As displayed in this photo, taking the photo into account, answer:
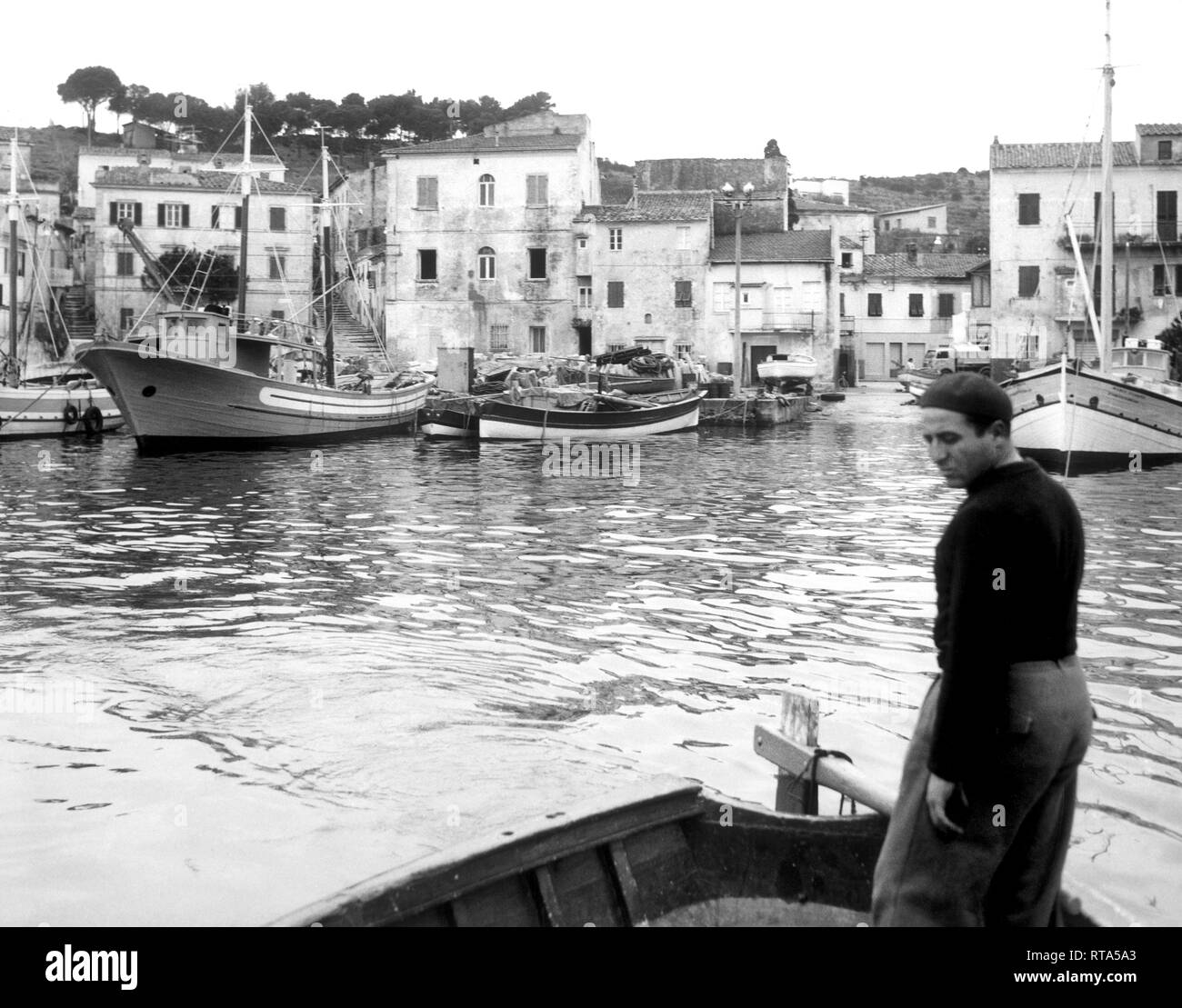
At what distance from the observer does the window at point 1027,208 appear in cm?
5503

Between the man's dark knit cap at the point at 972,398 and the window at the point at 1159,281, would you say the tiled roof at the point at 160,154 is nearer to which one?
the window at the point at 1159,281

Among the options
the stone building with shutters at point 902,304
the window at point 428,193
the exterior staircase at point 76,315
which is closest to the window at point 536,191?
the window at point 428,193

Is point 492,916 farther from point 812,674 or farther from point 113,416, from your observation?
point 113,416

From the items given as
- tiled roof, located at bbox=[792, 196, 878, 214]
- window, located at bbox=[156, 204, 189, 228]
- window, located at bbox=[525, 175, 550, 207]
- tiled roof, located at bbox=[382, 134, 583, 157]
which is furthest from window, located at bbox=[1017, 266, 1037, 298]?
window, located at bbox=[156, 204, 189, 228]

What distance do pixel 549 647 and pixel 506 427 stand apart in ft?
82.7

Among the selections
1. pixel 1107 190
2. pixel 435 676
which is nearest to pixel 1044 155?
pixel 1107 190

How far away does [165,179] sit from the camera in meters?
62.9

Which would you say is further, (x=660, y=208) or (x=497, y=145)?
(x=660, y=208)

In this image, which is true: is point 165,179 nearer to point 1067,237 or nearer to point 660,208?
point 660,208

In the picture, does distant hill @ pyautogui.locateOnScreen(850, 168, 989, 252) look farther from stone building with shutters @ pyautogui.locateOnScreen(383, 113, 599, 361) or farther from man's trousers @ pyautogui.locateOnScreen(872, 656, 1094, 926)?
man's trousers @ pyautogui.locateOnScreen(872, 656, 1094, 926)

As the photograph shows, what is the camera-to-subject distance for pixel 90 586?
13477 mm

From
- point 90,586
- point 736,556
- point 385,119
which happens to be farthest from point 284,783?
point 385,119

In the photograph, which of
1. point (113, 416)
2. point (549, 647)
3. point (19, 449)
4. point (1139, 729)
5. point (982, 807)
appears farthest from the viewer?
point (113, 416)

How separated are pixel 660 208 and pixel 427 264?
32.6ft
